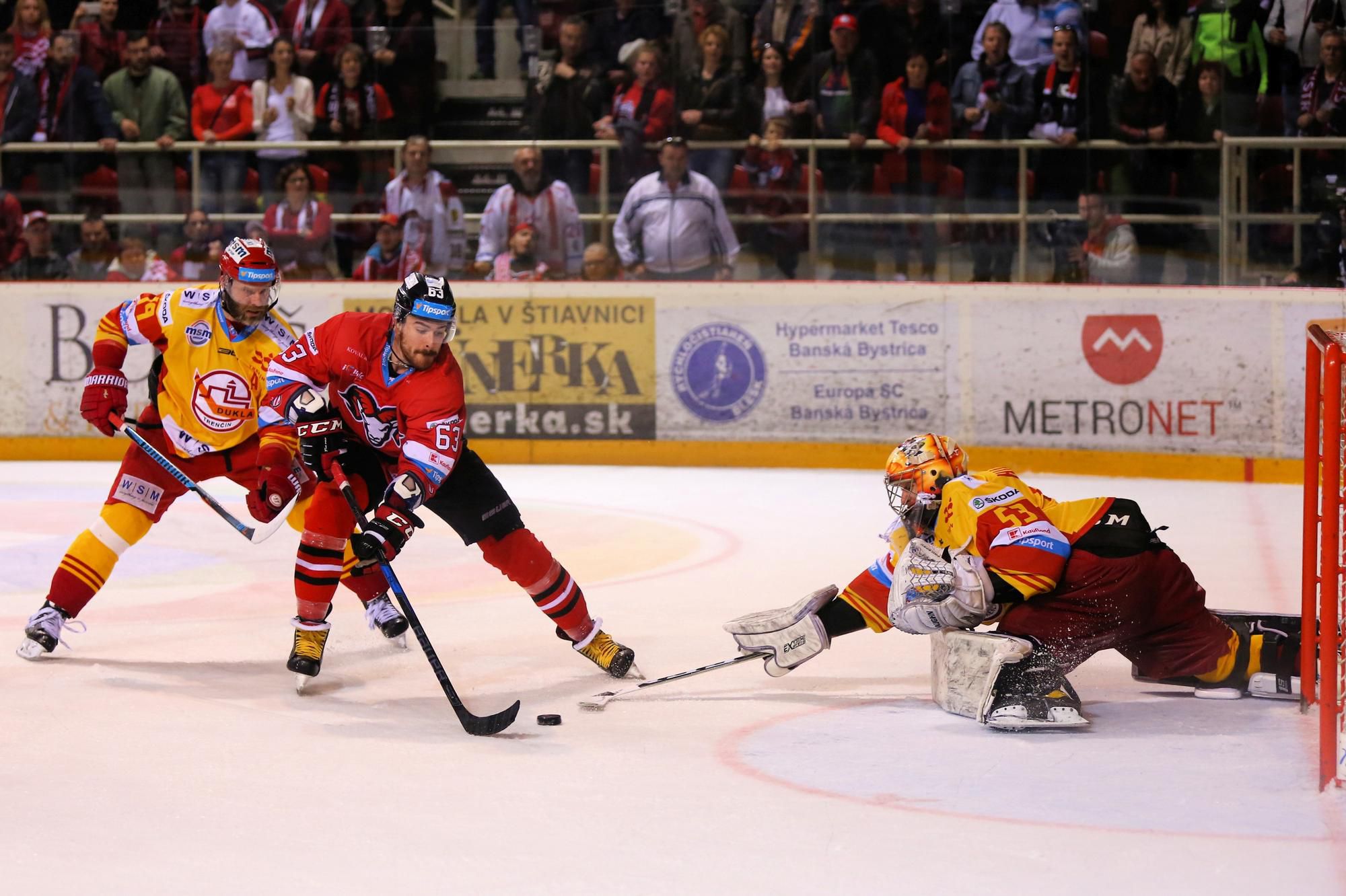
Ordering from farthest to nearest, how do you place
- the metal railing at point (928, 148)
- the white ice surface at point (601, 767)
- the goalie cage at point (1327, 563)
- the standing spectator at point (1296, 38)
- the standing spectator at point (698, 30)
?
the standing spectator at point (698, 30) < the metal railing at point (928, 148) < the standing spectator at point (1296, 38) < the goalie cage at point (1327, 563) < the white ice surface at point (601, 767)

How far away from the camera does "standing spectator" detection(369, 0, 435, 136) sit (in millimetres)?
9711

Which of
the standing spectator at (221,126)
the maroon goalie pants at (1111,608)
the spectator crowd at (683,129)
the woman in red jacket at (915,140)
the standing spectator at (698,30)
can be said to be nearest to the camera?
the maroon goalie pants at (1111,608)

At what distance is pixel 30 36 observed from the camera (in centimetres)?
1016

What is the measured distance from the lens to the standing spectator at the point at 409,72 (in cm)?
971

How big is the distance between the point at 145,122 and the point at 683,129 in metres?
3.31

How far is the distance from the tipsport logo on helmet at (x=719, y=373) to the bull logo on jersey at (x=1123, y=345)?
69.7 inches

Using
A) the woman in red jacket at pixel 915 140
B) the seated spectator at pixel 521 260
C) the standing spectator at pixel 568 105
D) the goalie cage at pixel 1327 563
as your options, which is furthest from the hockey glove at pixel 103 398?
the woman in red jacket at pixel 915 140

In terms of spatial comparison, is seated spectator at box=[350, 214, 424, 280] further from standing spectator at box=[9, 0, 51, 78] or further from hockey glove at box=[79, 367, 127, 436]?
hockey glove at box=[79, 367, 127, 436]

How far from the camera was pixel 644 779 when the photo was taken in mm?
3641

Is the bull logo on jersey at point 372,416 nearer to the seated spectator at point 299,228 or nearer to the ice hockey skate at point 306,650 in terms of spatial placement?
the ice hockey skate at point 306,650

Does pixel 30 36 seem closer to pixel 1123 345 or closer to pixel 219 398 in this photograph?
pixel 219 398

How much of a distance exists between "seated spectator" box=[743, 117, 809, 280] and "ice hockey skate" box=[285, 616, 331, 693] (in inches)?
196

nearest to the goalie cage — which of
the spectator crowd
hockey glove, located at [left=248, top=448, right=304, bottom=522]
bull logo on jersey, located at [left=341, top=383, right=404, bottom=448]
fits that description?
bull logo on jersey, located at [left=341, top=383, right=404, bottom=448]

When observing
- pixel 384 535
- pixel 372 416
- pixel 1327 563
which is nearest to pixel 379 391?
pixel 372 416
